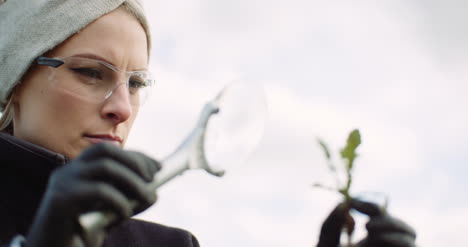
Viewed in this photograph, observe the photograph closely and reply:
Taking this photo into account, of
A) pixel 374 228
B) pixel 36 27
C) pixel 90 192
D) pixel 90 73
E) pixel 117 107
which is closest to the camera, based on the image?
pixel 90 192

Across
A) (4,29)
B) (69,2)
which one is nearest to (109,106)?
(69,2)

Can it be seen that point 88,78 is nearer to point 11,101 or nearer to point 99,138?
point 99,138

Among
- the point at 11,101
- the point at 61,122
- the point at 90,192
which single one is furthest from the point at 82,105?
the point at 90,192

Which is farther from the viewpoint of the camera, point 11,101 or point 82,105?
point 11,101

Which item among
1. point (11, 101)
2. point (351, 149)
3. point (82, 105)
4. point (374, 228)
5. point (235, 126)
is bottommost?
point (11, 101)

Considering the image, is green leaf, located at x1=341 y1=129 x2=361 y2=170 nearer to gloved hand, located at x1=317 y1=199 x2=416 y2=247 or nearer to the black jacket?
gloved hand, located at x1=317 y1=199 x2=416 y2=247

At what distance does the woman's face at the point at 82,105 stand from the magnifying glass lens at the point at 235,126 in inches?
27.0

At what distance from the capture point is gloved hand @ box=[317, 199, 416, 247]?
6.65 feet

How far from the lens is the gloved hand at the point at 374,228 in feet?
6.65

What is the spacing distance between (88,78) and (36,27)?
47cm

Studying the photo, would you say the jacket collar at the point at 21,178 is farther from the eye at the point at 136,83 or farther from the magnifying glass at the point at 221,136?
the magnifying glass at the point at 221,136

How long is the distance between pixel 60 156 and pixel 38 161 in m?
0.12

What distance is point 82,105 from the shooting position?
2.66m

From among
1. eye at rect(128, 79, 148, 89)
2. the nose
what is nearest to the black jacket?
the nose
